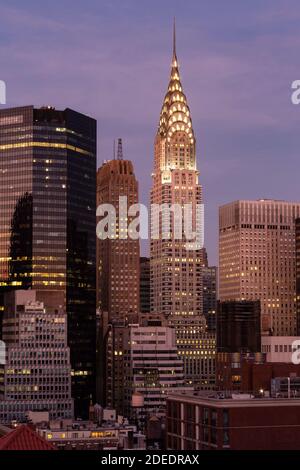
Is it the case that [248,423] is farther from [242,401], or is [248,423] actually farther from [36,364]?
[36,364]

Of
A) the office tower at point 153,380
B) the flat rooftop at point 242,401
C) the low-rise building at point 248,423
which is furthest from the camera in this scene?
the office tower at point 153,380

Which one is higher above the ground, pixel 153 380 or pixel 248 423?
pixel 248 423

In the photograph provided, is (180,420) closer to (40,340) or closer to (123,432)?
(123,432)

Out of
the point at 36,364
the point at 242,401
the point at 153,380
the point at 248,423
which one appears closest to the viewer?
the point at 248,423

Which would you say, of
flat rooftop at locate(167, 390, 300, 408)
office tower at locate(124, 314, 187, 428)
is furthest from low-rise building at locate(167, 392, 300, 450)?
Result: office tower at locate(124, 314, 187, 428)

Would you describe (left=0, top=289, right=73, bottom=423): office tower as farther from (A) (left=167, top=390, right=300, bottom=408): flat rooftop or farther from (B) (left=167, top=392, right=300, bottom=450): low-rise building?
(B) (left=167, top=392, right=300, bottom=450): low-rise building

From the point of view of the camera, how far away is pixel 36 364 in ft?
553

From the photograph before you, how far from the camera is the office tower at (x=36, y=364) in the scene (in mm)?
165625

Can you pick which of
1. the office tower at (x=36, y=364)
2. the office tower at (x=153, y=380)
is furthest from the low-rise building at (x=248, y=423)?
the office tower at (x=153, y=380)

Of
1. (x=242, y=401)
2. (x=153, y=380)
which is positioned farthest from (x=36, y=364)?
(x=242, y=401)

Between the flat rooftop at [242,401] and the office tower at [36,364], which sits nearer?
the flat rooftop at [242,401]

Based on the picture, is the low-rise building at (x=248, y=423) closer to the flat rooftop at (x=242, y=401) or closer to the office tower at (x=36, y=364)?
the flat rooftop at (x=242, y=401)

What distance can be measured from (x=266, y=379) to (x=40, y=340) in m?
36.6
